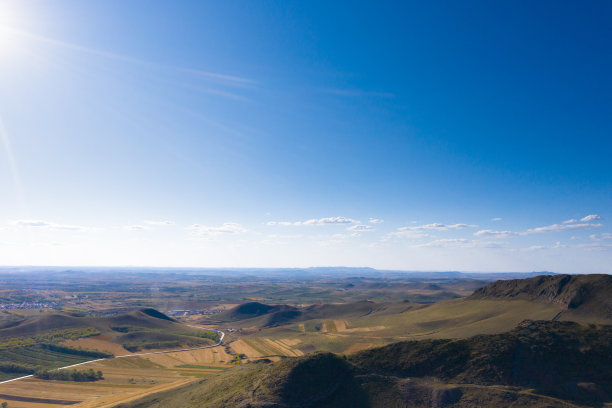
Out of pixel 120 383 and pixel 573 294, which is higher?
pixel 573 294

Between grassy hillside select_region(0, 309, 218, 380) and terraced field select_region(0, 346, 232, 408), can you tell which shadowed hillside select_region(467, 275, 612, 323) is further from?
grassy hillside select_region(0, 309, 218, 380)

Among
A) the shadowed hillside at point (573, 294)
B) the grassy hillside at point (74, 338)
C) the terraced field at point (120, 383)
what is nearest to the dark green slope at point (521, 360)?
the terraced field at point (120, 383)

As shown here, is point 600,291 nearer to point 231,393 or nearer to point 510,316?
point 510,316

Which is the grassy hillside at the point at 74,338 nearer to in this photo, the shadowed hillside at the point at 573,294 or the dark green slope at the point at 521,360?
the dark green slope at the point at 521,360

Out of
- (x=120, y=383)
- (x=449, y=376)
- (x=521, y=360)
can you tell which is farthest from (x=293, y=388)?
(x=120, y=383)

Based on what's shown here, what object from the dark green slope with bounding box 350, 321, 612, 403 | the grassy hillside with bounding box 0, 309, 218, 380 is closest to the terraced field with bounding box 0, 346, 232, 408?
the grassy hillside with bounding box 0, 309, 218, 380

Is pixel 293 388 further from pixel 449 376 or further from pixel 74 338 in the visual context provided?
pixel 74 338

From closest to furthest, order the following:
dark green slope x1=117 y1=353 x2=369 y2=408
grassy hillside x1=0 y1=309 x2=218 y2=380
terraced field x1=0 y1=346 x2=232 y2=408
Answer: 1. dark green slope x1=117 y1=353 x2=369 y2=408
2. terraced field x1=0 y1=346 x2=232 y2=408
3. grassy hillside x1=0 y1=309 x2=218 y2=380

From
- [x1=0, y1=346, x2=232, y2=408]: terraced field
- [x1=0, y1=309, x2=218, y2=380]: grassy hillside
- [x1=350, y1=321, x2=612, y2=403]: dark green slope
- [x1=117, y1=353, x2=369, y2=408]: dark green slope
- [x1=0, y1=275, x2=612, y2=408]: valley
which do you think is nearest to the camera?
[x1=117, y1=353, x2=369, y2=408]: dark green slope

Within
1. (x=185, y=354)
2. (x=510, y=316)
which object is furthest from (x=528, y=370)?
(x=185, y=354)

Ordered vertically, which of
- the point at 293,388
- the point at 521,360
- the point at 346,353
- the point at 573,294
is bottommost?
the point at 346,353
